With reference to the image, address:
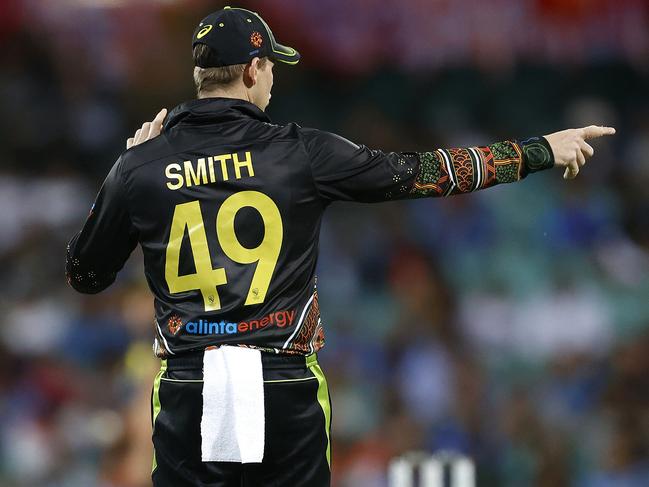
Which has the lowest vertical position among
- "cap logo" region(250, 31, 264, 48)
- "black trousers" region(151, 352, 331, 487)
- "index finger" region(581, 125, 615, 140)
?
"black trousers" region(151, 352, 331, 487)

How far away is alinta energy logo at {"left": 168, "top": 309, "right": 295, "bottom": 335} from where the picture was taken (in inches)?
141

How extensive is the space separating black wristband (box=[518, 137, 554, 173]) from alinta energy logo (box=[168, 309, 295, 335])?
35.8 inches

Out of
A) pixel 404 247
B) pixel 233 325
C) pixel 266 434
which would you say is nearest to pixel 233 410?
pixel 266 434

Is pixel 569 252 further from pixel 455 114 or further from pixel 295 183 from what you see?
pixel 295 183

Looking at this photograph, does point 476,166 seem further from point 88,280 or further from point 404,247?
point 404,247

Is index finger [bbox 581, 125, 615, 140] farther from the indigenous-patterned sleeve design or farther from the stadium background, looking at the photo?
the stadium background

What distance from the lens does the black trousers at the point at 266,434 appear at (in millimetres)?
3561

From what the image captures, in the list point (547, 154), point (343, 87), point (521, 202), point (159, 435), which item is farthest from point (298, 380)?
point (343, 87)

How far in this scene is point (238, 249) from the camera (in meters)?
3.58

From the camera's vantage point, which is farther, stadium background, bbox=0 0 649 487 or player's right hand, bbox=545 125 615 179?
stadium background, bbox=0 0 649 487

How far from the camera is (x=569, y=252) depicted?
355 inches

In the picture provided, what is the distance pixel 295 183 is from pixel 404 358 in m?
5.35

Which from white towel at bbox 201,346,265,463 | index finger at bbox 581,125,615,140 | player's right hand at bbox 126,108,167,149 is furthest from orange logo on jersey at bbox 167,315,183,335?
index finger at bbox 581,125,615,140

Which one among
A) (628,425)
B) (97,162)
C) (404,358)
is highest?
(97,162)
